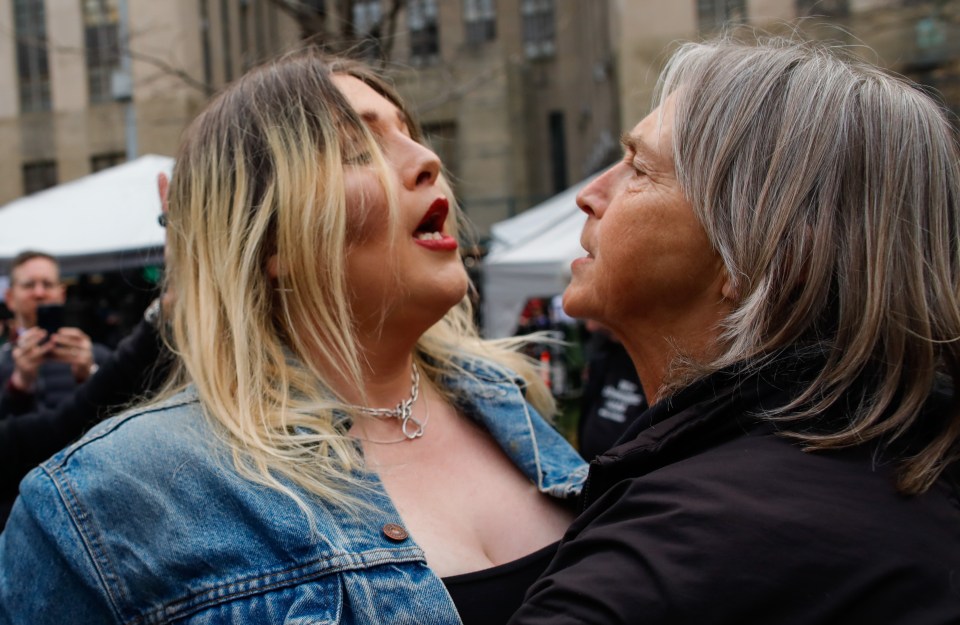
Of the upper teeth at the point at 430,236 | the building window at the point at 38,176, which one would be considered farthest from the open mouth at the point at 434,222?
the building window at the point at 38,176

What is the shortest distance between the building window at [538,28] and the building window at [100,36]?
10.2m

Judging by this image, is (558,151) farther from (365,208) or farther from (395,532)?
(395,532)

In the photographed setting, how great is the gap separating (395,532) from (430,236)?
28.0 inches

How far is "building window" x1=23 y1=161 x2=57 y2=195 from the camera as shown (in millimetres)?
20266

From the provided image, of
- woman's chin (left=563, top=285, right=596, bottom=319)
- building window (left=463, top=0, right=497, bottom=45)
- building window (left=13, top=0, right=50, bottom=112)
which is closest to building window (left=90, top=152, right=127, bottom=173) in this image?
building window (left=13, top=0, right=50, bottom=112)

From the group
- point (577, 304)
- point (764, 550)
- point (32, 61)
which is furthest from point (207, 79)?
point (764, 550)

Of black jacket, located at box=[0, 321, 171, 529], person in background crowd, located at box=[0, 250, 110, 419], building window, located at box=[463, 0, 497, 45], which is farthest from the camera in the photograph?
building window, located at box=[463, 0, 497, 45]

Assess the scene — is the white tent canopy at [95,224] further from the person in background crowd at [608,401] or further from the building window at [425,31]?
the building window at [425,31]

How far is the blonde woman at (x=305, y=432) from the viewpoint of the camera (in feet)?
4.53

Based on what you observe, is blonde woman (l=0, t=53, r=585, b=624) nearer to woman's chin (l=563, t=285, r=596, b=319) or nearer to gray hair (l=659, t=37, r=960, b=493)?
woman's chin (l=563, t=285, r=596, b=319)

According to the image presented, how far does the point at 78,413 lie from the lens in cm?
266

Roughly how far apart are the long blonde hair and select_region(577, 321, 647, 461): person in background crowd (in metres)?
2.77

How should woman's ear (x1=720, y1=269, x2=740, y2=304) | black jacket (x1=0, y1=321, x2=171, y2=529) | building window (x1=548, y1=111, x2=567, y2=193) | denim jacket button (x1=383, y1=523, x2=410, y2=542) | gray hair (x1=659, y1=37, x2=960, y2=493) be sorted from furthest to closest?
building window (x1=548, y1=111, x2=567, y2=193) < black jacket (x1=0, y1=321, x2=171, y2=529) < denim jacket button (x1=383, y1=523, x2=410, y2=542) < woman's ear (x1=720, y1=269, x2=740, y2=304) < gray hair (x1=659, y1=37, x2=960, y2=493)

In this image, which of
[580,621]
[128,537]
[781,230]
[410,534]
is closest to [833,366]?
[781,230]
